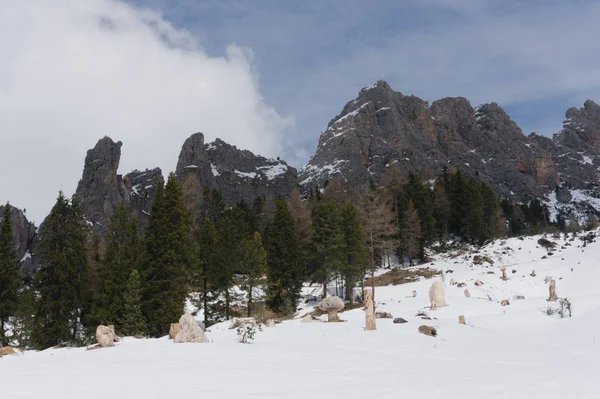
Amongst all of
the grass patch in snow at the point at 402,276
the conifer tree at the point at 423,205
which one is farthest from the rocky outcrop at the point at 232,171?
the grass patch in snow at the point at 402,276

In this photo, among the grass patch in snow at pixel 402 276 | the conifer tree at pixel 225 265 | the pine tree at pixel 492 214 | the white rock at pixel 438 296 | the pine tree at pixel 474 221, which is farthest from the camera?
the pine tree at pixel 492 214

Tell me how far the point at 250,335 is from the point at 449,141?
516 feet

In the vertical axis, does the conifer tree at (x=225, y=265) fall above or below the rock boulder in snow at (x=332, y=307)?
above

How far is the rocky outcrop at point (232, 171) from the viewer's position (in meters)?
120

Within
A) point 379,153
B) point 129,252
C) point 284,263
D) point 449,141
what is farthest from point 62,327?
point 449,141

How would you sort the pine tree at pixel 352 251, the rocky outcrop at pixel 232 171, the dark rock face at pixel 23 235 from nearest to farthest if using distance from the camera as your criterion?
the pine tree at pixel 352 251 < the dark rock face at pixel 23 235 < the rocky outcrop at pixel 232 171

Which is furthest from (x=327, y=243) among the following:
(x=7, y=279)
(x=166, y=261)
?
(x=7, y=279)

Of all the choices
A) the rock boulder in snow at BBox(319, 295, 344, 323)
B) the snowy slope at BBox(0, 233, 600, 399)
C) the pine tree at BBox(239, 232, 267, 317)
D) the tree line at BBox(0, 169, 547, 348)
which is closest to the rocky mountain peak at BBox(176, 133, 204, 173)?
the tree line at BBox(0, 169, 547, 348)

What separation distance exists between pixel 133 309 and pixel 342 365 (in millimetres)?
20541

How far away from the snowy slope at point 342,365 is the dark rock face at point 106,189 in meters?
94.5

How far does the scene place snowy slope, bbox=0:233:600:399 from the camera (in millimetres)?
7301

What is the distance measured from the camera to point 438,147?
504ft

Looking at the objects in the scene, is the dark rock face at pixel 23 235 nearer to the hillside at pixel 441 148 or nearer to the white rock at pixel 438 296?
the hillside at pixel 441 148

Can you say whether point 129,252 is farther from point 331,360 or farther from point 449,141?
point 449,141
